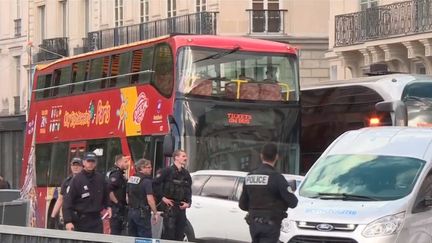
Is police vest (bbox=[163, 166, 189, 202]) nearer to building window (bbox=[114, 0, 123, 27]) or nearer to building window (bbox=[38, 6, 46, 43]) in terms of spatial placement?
building window (bbox=[114, 0, 123, 27])

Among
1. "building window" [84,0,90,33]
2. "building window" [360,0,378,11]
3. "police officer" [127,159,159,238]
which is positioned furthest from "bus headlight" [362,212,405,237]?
"building window" [84,0,90,33]

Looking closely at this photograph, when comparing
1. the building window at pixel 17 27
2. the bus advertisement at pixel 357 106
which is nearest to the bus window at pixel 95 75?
the bus advertisement at pixel 357 106

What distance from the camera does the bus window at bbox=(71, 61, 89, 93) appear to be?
84.2ft

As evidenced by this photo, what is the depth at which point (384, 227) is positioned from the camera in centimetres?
1336

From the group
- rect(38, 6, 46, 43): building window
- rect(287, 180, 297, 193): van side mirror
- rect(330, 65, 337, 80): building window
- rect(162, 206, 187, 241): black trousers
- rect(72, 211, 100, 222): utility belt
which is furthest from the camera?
rect(38, 6, 46, 43): building window

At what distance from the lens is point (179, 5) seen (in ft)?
146

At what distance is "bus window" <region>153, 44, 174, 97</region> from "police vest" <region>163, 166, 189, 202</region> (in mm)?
4106

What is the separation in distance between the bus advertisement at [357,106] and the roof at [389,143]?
19.3 feet

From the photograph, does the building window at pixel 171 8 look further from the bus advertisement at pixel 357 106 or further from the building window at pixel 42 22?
the bus advertisement at pixel 357 106

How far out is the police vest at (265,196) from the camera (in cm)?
1330

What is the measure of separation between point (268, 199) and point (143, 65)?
10138 mm

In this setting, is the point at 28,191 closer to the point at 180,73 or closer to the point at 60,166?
the point at 60,166

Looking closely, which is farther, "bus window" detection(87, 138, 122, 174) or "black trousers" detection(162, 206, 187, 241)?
"bus window" detection(87, 138, 122, 174)

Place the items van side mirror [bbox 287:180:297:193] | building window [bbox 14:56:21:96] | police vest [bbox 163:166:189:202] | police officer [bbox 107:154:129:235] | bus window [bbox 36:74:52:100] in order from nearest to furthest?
van side mirror [bbox 287:180:297:193], police vest [bbox 163:166:189:202], police officer [bbox 107:154:129:235], bus window [bbox 36:74:52:100], building window [bbox 14:56:21:96]
